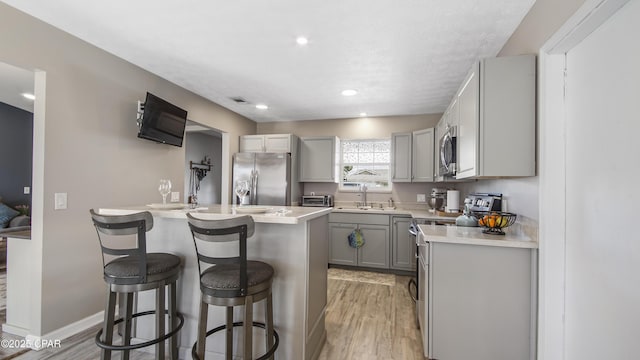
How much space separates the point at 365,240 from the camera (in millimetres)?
4059

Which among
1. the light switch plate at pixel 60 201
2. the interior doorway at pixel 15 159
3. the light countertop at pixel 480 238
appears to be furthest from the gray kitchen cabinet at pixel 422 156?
the interior doorway at pixel 15 159

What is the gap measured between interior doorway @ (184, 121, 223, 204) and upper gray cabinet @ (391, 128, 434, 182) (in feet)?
11.6

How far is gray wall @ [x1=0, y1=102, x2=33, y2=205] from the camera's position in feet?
15.4

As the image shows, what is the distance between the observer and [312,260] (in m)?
1.86

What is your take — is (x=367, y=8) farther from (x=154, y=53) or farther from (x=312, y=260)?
(x=154, y=53)

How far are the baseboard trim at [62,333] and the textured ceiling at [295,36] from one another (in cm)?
243

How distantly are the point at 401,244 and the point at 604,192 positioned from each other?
281cm

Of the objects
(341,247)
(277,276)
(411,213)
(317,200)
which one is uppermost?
(317,200)

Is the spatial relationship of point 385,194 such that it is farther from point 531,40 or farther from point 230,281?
point 230,281

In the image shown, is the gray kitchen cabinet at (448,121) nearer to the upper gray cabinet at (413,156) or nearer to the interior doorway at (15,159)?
the upper gray cabinet at (413,156)

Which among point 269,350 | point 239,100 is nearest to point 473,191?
point 269,350

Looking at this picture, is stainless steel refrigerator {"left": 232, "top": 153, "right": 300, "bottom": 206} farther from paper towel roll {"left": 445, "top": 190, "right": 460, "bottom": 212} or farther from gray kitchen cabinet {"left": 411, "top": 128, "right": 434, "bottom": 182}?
paper towel roll {"left": 445, "top": 190, "right": 460, "bottom": 212}

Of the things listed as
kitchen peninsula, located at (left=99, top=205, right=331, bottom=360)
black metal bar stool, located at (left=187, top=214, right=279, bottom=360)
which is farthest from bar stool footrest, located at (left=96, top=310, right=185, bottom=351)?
black metal bar stool, located at (left=187, top=214, right=279, bottom=360)

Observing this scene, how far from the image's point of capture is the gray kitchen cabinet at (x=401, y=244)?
3869 mm
